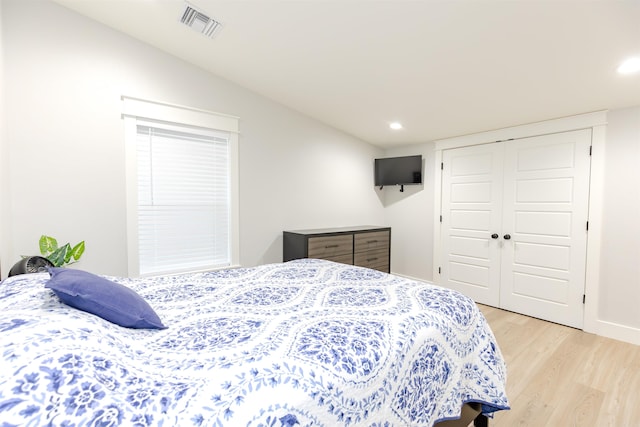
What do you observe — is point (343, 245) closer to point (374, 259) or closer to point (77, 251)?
point (374, 259)

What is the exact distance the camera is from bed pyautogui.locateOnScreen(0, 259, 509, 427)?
2.07 feet

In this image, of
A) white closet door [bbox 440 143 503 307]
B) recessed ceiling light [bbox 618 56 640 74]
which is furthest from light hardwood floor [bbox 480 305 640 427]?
recessed ceiling light [bbox 618 56 640 74]

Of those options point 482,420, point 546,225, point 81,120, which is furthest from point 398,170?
point 81,120

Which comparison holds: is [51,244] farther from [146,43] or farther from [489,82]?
[489,82]

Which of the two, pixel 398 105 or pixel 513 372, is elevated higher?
pixel 398 105

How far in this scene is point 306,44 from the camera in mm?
2191

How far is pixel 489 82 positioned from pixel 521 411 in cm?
243

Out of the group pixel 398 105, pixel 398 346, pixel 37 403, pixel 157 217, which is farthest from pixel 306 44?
pixel 37 403

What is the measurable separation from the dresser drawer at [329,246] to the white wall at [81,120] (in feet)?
2.18

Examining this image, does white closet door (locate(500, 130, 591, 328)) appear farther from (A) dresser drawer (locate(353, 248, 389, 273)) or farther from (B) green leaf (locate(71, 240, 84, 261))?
(B) green leaf (locate(71, 240, 84, 261))

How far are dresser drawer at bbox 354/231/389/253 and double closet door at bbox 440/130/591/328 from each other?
2.63ft

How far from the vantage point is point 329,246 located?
3.37m

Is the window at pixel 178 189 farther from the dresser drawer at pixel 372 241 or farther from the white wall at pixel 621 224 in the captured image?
the white wall at pixel 621 224

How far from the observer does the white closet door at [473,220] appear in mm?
3482
